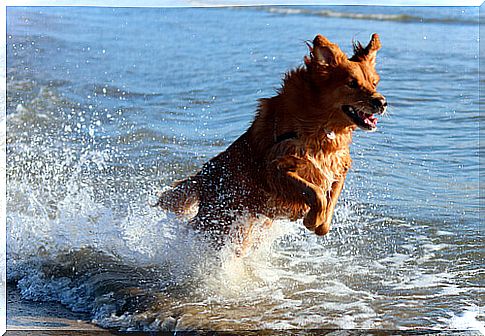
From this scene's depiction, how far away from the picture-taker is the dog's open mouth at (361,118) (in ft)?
13.9

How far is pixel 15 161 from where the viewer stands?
622cm

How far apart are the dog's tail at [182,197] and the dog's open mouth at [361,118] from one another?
1.07m

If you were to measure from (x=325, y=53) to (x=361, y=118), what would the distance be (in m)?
0.38

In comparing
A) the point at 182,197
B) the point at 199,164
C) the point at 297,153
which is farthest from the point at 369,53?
the point at 199,164

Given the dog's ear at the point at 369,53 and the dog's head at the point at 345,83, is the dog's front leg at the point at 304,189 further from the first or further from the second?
the dog's ear at the point at 369,53

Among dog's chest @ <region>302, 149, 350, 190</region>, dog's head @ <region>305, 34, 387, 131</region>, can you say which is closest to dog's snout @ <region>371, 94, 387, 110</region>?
dog's head @ <region>305, 34, 387, 131</region>

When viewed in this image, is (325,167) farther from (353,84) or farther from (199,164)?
(199,164)

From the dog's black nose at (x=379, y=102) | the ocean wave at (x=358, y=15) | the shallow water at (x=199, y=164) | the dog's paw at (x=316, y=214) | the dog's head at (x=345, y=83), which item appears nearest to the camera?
the dog's black nose at (x=379, y=102)

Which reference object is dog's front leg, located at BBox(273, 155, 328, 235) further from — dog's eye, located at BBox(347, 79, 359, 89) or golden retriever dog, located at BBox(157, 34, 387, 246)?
dog's eye, located at BBox(347, 79, 359, 89)

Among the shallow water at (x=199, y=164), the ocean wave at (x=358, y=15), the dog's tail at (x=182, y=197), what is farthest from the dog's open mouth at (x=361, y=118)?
the ocean wave at (x=358, y=15)

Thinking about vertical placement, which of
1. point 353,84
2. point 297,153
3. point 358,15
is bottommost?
point 297,153

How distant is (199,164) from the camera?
6.12 m

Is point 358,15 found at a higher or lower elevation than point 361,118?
higher

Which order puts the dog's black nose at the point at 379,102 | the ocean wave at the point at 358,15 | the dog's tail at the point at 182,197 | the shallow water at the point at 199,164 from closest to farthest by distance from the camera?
the dog's black nose at the point at 379,102, the shallow water at the point at 199,164, the dog's tail at the point at 182,197, the ocean wave at the point at 358,15
